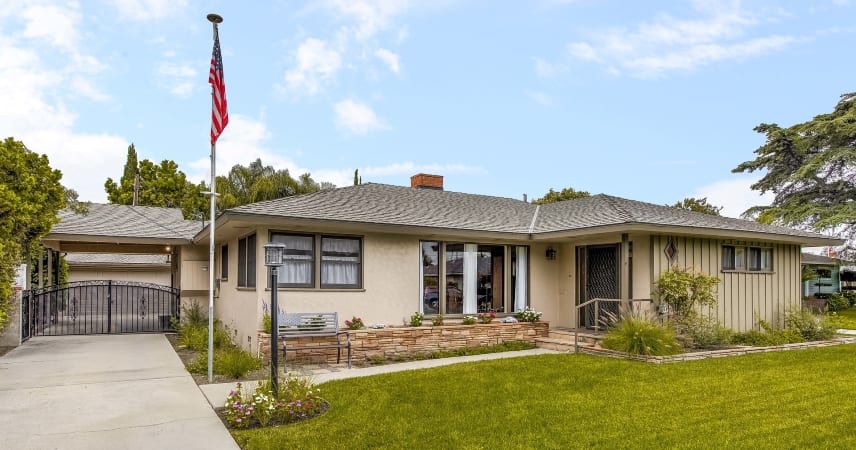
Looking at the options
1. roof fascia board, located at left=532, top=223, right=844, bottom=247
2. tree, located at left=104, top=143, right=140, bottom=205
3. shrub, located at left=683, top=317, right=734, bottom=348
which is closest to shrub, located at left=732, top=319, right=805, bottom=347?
shrub, located at left=683, top=317, right=734, bottom=348

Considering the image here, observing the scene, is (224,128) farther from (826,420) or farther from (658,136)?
(658,136)

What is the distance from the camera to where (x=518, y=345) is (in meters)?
11.8

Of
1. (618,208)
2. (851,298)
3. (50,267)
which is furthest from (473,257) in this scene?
(851,298)

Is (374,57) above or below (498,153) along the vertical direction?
above

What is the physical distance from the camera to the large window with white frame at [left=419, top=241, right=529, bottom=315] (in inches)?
476

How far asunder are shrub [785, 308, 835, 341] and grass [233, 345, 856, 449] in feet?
12.6

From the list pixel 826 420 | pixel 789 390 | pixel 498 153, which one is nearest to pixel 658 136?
pixel 498 153

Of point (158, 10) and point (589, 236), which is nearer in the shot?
point (158, 10)

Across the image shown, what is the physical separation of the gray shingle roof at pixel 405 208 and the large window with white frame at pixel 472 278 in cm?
60

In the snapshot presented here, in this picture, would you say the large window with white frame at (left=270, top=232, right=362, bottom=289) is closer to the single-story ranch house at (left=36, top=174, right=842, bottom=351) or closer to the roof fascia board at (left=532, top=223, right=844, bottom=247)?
the single-story ranch house at (left=36, top=174, right=842, bottom=351)

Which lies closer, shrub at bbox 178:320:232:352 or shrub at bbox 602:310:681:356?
shrub at bbox 602:310:681:356

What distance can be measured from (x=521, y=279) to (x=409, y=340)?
3575 millimetres

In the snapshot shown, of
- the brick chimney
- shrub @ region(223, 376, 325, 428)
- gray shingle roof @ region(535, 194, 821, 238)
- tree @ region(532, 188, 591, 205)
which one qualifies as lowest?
shrub @ region(223, 376, 325, 428)

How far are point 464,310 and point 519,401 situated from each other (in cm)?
570
